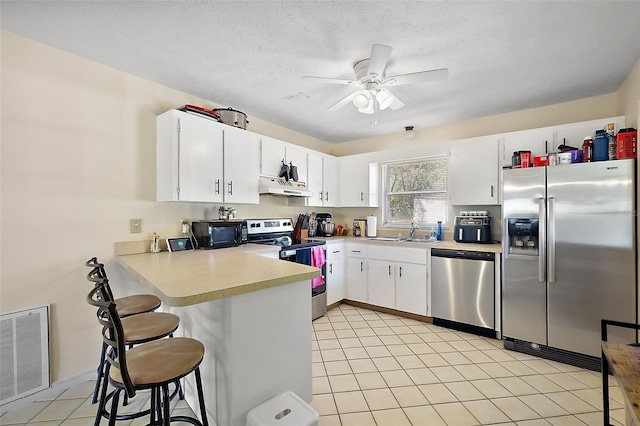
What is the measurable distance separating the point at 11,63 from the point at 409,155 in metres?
3.83

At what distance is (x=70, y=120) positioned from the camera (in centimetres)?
213

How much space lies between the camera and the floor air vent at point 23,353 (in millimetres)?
1828

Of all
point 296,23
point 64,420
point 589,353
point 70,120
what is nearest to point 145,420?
point 64,420

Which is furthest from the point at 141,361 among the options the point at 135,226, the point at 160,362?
the point at 135,226

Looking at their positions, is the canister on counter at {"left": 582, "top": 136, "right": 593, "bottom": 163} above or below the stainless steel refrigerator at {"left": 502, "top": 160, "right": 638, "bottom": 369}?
above

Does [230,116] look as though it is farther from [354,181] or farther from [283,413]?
[283,413]

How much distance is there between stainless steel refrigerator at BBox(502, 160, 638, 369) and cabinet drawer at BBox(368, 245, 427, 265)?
0.84 meters

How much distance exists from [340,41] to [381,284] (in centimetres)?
277

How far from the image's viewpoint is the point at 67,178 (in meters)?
2.12

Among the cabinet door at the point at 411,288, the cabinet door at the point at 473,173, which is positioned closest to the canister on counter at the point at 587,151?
the cabinet door at the point at 473,173

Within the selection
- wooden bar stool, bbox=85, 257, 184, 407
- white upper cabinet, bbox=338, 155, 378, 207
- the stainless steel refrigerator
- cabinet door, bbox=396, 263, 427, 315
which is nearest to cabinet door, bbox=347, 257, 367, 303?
cabinet door, bbox=396, 263, 427, 315

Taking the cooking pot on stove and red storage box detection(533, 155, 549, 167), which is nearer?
red storage box detection(533, 155, 549, 167)

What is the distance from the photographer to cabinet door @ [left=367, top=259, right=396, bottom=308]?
3.53 m

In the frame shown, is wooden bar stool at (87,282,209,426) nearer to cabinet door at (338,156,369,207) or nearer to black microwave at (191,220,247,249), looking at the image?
black microwave at (191,220,247,249)
